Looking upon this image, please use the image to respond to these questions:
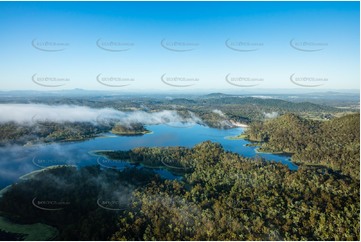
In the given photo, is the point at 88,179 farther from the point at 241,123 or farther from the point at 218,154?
the point at 241,123

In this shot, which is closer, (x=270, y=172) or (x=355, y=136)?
(x=270, y=172)

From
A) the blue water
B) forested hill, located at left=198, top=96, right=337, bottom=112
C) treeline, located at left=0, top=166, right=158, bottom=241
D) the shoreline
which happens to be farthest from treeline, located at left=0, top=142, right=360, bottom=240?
forested hill, located at left=198, top=96, right=337, bottom=112

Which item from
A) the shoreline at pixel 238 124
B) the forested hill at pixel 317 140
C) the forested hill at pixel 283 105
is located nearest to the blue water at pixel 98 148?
the forested hill at pixel 317 140

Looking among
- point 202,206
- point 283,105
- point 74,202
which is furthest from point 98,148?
point 283,105

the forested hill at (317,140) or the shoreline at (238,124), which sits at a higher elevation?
the forested hill at (317,140)

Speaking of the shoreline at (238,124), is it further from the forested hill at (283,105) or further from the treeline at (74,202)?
the treeline at (74,202)

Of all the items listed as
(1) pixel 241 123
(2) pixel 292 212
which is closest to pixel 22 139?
(2) pixel 292 212
